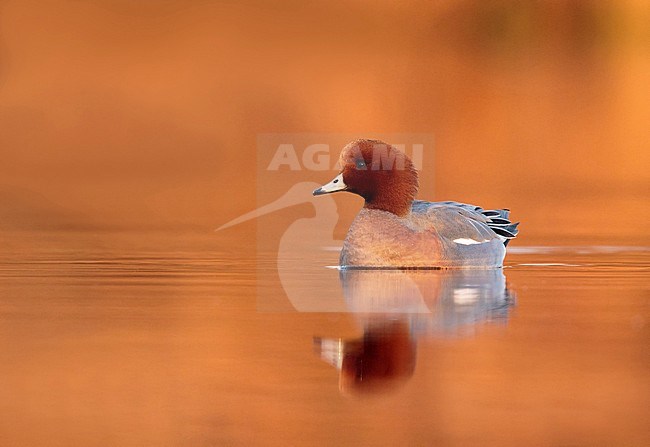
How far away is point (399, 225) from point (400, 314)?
3.12 m

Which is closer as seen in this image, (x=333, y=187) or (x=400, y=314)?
(x=400, y=314)

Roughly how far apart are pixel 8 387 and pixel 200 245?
23.5 ft

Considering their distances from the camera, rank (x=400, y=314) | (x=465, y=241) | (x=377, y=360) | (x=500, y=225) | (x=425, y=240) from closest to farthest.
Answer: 1. (x=377, y=360)
2. (x=400, y=314)
3. (x=425, y=240)
4. (x=465, y=241)
5. (x=500, y=225)

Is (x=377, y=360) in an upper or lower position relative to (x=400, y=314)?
lower

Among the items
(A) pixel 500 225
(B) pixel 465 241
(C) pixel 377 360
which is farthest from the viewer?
(A) pixel 500 225

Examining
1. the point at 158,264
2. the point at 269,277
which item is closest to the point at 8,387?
the point at 269,277

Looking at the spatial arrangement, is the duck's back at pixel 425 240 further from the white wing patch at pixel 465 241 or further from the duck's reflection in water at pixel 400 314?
the duck's reflection in water at pixel 400 314

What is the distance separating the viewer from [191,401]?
4.37 m

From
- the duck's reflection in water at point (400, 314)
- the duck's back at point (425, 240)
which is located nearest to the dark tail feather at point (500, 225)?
the duck's back at point (425, 240)

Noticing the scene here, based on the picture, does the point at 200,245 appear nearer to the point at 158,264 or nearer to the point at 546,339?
the point at 158,264

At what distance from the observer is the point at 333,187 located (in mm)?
9891

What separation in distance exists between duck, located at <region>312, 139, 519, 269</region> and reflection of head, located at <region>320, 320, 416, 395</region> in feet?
11.1

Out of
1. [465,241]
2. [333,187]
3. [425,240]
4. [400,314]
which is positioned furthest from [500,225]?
[400,314]

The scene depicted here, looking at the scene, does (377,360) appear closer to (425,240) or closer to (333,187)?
(425,240)
